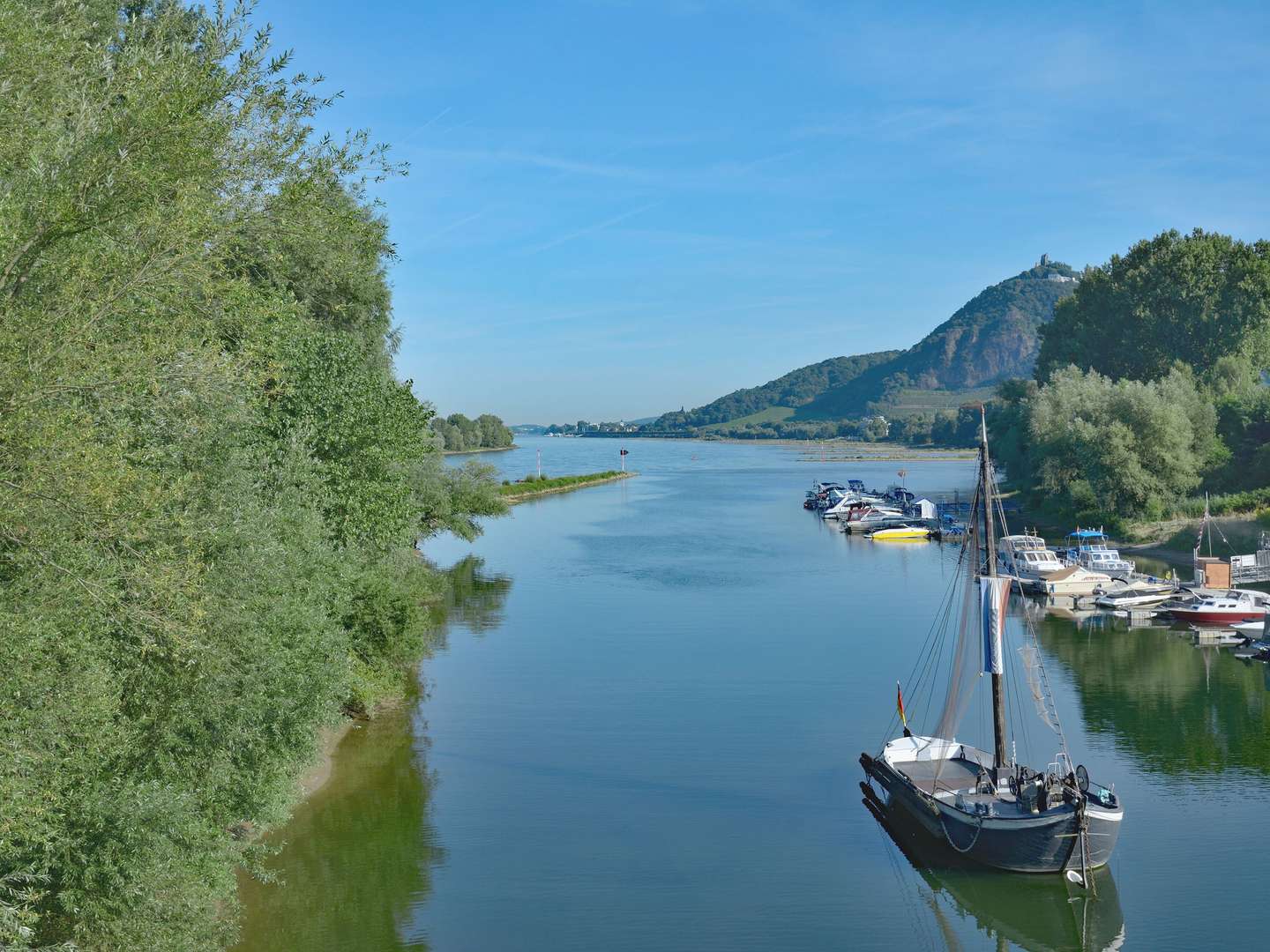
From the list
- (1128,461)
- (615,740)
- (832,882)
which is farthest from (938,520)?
(832,882)

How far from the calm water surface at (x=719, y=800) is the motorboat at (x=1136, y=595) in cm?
105

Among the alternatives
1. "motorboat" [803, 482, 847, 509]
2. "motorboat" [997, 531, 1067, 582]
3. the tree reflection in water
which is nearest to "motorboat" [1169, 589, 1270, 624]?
"motorboat" [997, 531, 1067, 582]

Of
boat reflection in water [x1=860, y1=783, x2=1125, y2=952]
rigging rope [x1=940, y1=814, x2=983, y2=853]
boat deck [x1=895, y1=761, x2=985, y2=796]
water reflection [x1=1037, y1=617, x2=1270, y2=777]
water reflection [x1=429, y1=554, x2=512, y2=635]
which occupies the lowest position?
boat reflection in water [x1=860, y1=783, x2=1125, y2=952]

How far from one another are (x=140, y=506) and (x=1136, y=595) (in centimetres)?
4305

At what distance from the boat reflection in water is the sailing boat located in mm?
256

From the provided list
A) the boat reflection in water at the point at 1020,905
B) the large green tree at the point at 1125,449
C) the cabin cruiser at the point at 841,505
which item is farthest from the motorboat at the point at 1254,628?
the cabin cruiser at the point at 841,505

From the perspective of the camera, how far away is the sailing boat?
19.4 m

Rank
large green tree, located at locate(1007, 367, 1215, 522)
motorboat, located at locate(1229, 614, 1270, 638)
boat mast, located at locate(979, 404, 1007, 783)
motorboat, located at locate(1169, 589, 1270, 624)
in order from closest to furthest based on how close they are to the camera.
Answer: boat mast, located at locate(979, 404, 1007, 783) < motorboat, located at locate(1229, 614, 1270, 638) < motorboat, located at locate(1169, 589, 1270, 624) < large green tree, located at locate(1007, 367, 1215, 522)

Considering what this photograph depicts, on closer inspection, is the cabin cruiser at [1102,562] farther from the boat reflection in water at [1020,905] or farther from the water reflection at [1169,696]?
the boat reflection in water at [1020,905]

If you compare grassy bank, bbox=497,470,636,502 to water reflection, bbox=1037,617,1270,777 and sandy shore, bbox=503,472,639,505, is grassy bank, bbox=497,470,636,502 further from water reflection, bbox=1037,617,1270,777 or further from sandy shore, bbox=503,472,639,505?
water reflection, bbox=1037,617,1270,777

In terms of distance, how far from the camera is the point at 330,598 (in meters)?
22.3

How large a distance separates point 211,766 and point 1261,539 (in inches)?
1957

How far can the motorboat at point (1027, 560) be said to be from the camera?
50625mm

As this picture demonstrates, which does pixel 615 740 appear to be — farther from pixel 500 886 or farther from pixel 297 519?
pixel 297 519
